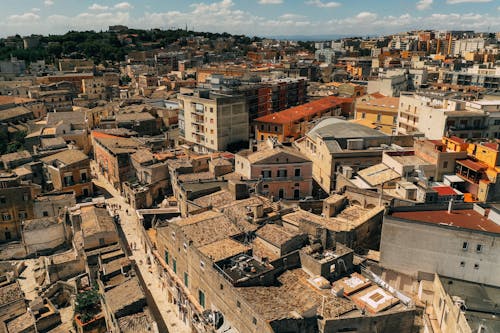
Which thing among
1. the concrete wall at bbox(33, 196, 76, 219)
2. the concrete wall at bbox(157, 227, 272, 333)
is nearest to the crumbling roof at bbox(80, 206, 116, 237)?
the concrete wall at bbox(33, 196, 76, 219)

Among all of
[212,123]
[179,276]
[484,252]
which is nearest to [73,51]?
[212,123]

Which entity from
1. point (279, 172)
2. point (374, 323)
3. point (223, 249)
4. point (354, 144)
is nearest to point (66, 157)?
point (279, 172)

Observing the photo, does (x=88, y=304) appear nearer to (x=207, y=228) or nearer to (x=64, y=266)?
(x=64, y=266)

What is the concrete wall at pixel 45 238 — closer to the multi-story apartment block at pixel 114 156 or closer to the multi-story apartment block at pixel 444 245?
the multi-story apartment block at pixel 114 156

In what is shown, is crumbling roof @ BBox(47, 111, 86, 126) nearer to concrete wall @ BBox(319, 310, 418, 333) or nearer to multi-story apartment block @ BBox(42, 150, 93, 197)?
multi-story apartment block @ BBox(42, 150, 93, 197)

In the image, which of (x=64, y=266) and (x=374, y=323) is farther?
(x=64, y=266)
